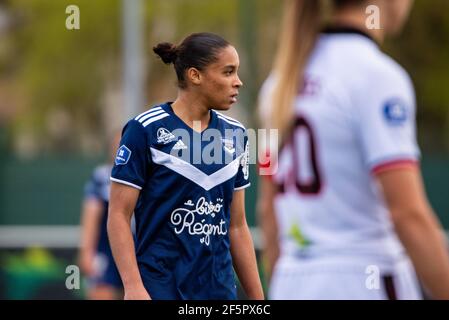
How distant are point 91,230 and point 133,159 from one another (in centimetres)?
539

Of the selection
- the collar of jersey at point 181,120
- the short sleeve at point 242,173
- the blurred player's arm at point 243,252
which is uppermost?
the collar of jersey at point 181,120

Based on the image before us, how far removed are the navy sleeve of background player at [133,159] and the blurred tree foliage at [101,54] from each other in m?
16.5

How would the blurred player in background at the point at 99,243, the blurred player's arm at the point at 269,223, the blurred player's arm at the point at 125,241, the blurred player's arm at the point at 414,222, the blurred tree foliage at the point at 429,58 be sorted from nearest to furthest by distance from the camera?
1. the blurred player's arm at the point at 414,222
2. the blurred player's arm at the point at 269,223
3. the blurred player's arm at the point at 125,241
4. the blurred player in background at the point at 99,243
5. the blurred tree foliage at the point at 429,58

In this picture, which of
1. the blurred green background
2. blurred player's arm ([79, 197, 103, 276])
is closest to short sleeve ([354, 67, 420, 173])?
blurred player's arm ([79, 197, 103, 276])

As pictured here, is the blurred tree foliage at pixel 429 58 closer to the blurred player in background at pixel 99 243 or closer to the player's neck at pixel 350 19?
the blurred player in background at pixel 99 243

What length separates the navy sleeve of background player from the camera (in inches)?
184

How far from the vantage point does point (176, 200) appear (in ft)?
15.5

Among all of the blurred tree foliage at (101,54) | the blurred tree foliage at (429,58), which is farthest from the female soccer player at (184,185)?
the blurred tree foliage at (429,58)

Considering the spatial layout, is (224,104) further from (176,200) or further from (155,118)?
(176,200)

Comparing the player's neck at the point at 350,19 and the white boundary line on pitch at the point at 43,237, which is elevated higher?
the player's neck at the point at 350,19

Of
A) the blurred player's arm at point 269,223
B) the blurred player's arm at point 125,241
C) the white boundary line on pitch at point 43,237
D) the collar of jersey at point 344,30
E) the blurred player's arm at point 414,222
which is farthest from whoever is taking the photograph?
the white boundary line on pitch at point 43,237

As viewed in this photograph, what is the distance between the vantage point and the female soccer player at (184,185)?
470 cm
